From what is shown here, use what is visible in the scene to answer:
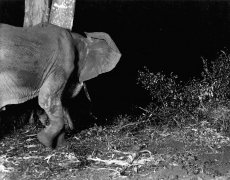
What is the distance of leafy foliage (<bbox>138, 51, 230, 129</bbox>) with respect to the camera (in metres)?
8.25

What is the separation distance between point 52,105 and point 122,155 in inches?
45.7

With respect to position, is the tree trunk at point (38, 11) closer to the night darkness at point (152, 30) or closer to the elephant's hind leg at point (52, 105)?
the elephant's hind leg at point (52, 105)

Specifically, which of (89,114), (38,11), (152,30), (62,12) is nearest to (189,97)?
(89,114)

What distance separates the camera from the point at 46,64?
6332 millimetres

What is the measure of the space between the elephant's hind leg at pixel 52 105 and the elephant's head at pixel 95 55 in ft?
1.97

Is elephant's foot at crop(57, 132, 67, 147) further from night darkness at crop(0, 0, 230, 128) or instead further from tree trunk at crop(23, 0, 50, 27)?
night darkness at crop(0, 0, 230, 128)

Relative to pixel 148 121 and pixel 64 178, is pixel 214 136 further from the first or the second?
pixel 64 178

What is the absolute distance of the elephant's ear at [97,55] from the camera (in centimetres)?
698

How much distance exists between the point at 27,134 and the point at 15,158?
3.64 ft

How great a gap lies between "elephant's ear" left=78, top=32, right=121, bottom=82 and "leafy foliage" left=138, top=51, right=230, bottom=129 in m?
1.35

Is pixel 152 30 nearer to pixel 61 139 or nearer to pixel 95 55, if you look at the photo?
pixel 95 55

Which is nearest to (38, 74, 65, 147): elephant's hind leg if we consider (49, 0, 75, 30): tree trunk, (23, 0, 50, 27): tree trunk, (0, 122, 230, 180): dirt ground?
(0, 122, 230, 180): dirt ground

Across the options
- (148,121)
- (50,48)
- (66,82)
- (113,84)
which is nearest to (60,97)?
(66,82)

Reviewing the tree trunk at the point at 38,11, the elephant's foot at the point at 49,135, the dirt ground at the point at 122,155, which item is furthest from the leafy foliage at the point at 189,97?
the elephant's foot at the point at 49,135
